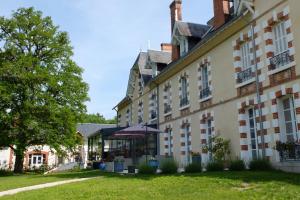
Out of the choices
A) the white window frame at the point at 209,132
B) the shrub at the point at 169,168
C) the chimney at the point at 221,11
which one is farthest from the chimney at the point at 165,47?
the shrub at the point at 169,168

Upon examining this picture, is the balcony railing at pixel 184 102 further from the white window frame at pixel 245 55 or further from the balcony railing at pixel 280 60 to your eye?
the balcony railing at pixel 280 60

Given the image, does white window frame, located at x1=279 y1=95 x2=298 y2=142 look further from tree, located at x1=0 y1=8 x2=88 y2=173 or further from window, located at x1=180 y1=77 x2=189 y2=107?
tree, located at x1=0 y1=8 x2=88 y2=173

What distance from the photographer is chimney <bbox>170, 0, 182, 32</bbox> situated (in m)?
21.1

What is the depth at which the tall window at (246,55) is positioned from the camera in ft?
43.8

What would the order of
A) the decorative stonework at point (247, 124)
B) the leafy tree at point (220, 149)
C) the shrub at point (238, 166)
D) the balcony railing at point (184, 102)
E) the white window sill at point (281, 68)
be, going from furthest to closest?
the balcony railing at point (184, 102) → the leafy tree at point (220, 149) → the decorative stonework at point (247, 124) → the shrub at point (238, 166) → the white window sill at point (281, 68)

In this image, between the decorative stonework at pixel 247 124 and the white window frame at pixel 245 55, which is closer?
the decorative stonework at pixel 247 124

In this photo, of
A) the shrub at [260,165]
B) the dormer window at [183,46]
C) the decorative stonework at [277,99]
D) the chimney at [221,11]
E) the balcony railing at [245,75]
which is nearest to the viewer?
the decorative stonework at [277,99]

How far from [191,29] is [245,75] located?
21.8 feet

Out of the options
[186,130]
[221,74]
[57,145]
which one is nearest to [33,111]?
[57,145]

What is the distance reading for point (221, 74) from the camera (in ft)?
48.5

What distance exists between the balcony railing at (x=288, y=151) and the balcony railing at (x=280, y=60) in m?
2.59

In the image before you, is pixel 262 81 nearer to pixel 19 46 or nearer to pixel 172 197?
pixel 172 197

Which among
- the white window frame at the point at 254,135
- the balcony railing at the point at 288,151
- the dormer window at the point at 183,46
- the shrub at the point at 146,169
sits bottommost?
the shrub at the point at 146,169

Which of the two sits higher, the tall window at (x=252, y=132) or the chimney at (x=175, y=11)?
the chimney at (x=175, y=11)
